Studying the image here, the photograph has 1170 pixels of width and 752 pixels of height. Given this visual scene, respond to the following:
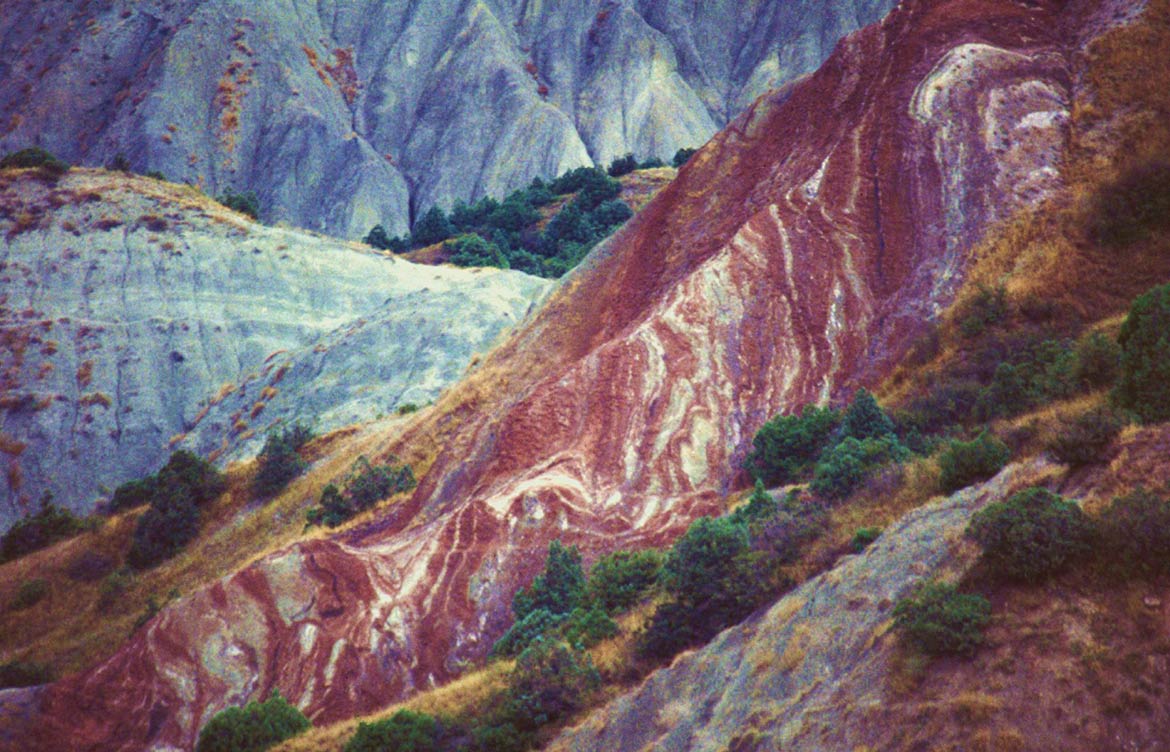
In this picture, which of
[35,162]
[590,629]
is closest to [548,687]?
[590,629]

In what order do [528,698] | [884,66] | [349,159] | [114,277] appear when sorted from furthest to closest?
[349,159], [114,277], [884,66], [528,698]

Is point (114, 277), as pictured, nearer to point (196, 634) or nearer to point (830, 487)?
point (196, 634)

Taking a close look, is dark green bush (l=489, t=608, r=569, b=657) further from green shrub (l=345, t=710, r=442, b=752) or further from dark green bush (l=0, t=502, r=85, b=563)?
dark green bush (l=0, t=502, r=85, b=563)

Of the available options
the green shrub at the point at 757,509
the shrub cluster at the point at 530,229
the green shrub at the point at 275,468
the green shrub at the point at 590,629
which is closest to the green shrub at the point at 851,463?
the green shrub at the point at 757,509

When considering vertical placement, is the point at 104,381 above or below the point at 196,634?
above

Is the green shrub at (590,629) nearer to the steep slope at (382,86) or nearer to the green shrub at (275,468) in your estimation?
the green shrub at (275,468)

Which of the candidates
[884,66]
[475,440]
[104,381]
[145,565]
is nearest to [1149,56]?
[884,66]
